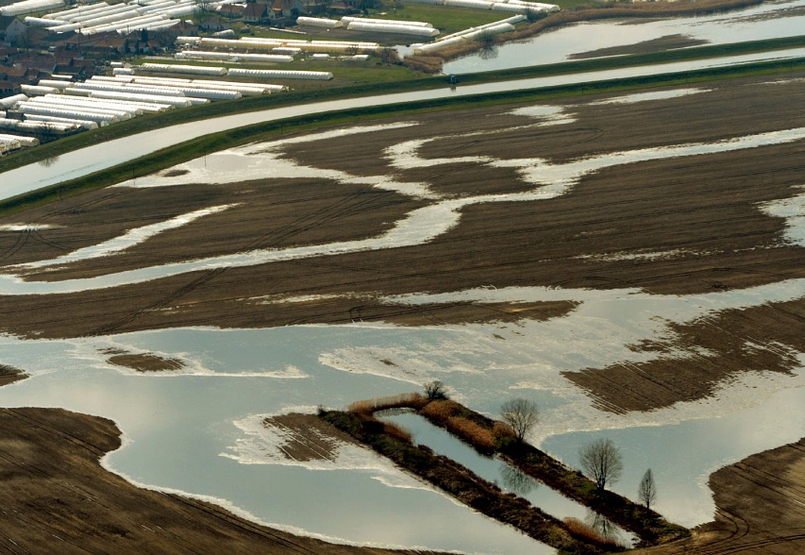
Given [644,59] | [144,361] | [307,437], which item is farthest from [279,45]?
[307,437]

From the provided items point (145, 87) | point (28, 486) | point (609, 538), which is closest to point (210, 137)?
point (145, 87)

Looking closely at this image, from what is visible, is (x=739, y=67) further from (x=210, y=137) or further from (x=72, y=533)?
(x=72, y=533)

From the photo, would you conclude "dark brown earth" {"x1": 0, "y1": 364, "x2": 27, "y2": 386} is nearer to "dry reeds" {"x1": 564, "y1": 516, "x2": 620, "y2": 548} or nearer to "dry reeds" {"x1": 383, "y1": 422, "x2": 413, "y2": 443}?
"dry reeds" {"x1": 383, "y1": 422, "x2": 413, "y2": 443}

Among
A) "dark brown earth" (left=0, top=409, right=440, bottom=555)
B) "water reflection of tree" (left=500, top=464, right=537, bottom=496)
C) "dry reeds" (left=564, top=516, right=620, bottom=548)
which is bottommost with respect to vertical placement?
"dark brown earth" (left=0, top=409, right=440, bottom=555)

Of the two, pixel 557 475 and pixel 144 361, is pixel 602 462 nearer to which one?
pixel 557 475

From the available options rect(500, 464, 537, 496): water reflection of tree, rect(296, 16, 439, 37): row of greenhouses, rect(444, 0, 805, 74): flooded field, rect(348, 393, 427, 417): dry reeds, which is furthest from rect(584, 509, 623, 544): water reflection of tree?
rect(296, 16, 439, 37): row of greenhouses

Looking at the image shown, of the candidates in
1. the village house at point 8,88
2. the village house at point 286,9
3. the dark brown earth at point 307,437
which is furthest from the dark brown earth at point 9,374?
the village house at point 286,9
